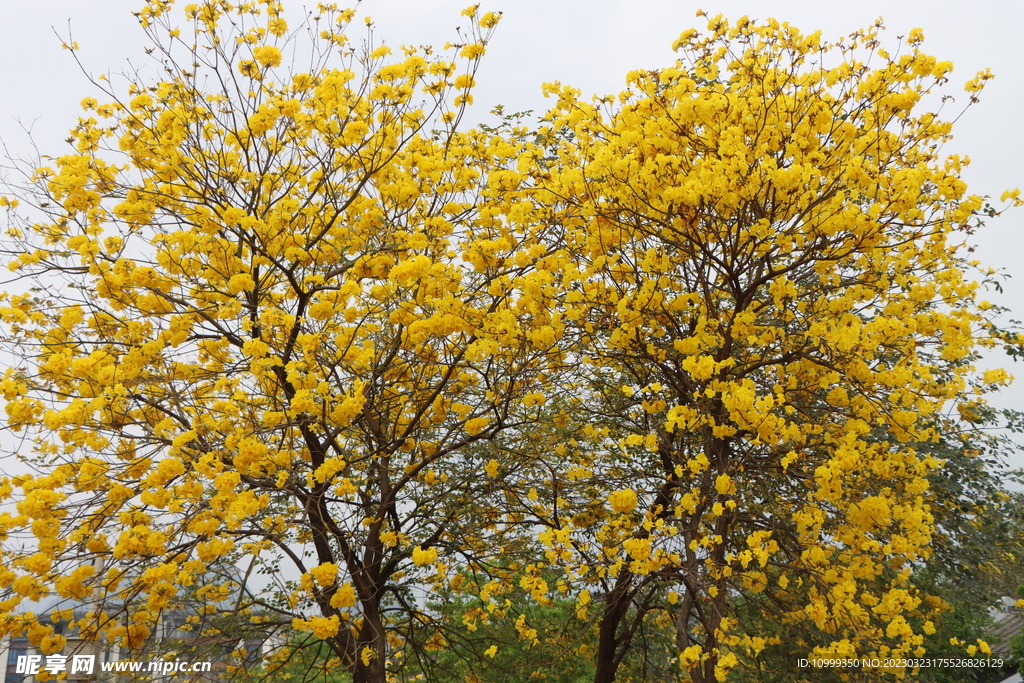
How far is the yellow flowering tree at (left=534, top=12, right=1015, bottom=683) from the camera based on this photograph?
4785 millimetres

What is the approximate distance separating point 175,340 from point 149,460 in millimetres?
787

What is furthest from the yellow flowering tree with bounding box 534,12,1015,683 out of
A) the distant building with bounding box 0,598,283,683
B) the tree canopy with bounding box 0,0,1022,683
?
the distant building with bounding box 0,598,283,683

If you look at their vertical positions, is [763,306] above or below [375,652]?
above

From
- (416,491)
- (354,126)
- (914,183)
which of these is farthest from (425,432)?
(914,183)

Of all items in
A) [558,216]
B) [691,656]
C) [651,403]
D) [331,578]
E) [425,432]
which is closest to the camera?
[331,578]

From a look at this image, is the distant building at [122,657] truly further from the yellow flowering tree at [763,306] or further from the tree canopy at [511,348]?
the yellow flowering tree at [763,306]

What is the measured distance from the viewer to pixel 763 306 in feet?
18.6

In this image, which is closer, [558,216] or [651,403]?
[651,403]

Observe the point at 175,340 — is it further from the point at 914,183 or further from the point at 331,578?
the point at 914,183

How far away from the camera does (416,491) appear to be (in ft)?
23.1

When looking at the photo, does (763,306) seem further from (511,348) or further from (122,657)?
(122,657)

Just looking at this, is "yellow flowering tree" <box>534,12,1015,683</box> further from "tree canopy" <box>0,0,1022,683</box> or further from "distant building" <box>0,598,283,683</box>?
"distant building" <box>0,598,283,683</box>

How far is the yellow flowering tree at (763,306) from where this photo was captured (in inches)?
188

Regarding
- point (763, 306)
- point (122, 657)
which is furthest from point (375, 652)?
point (763, 306)
